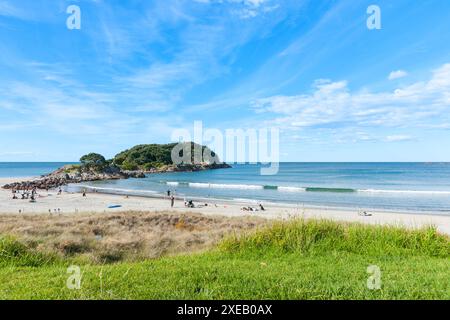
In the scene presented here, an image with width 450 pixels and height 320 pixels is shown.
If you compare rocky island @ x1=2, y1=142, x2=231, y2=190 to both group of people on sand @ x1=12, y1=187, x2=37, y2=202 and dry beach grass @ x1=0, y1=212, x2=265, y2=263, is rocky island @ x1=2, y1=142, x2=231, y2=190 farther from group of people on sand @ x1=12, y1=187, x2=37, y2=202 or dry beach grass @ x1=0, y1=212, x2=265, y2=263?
dry beach grass @ x1=0, y1=212, x2=265, y2=263

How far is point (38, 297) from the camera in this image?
450cm

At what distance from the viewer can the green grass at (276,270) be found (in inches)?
185

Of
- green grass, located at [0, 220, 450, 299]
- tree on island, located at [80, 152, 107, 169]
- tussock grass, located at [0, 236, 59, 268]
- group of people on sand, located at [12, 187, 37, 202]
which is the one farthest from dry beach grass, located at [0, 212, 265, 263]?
tree on island, located at [80, 152, 107, 169]

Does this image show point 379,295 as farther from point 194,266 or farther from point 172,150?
point 172,150

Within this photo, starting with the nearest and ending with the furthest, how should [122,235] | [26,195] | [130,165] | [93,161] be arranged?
[122,235]
[26,195]
[93,161]
[130,165]

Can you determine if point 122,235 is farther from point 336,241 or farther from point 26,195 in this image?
point 26,195

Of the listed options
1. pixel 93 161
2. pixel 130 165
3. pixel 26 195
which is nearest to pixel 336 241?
pixel 26 195

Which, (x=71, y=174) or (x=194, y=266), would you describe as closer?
(x=194, y=266)

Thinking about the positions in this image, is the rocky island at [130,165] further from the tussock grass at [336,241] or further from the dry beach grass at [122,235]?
the tussock grass at [336,241]

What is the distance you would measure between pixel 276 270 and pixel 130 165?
108954 mm

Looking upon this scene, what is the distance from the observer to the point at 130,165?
110250 millimetres

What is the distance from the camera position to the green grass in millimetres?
4707
